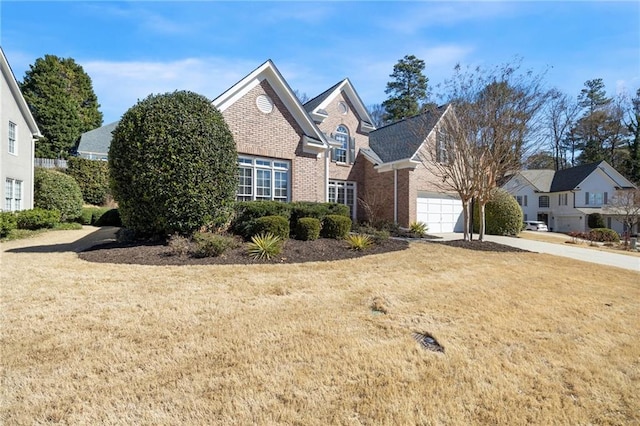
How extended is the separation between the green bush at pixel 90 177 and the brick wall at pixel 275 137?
14.4 m

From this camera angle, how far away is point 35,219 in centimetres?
1431

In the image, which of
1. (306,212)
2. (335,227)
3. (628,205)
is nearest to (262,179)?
(306,212)

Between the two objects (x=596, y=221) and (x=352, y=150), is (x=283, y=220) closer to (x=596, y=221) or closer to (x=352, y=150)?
(x=352, y=150)

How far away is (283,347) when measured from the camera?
3.62 metres

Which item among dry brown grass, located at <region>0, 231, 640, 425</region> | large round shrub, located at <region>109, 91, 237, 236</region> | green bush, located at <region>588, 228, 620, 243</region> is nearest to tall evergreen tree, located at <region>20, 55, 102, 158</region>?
large round shrub, located at <region>109, 91, 237, 236</region>

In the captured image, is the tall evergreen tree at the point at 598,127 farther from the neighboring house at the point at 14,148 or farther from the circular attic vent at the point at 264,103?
the neighboring house at the point at 14,148

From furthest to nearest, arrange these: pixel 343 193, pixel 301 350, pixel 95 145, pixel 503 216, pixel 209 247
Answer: pixel 95 145 → pixel 343 193 → pixel 503 216 → pixel 209 247 → pixel 301 350

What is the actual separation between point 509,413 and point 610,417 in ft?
3.03

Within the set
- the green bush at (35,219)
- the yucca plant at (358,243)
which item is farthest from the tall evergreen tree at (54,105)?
the yucca plant at (358,243)

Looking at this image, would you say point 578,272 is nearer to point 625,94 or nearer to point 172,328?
point 172,328

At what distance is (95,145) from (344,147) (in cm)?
2616

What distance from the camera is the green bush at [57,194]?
17484 millimetres

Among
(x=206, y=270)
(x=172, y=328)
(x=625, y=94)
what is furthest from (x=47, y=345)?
(x=625, y=94)

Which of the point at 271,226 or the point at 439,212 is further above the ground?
the point at 439,212
